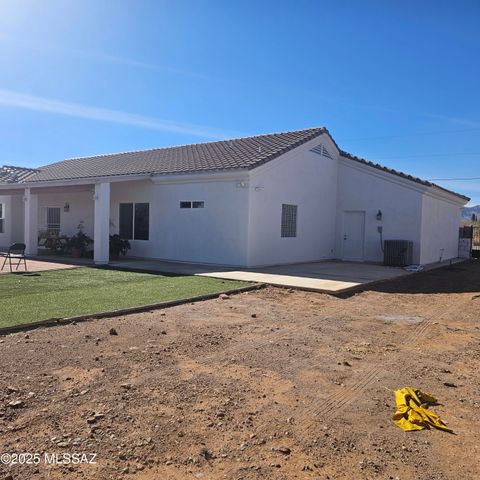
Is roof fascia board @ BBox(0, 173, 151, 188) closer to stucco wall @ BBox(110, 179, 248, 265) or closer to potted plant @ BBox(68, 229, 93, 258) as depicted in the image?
stucco wall @ BBox(110, 179, 248, 265)

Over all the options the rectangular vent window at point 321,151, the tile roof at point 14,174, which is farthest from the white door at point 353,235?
the tile roof at point 14,174

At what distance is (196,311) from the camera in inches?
327

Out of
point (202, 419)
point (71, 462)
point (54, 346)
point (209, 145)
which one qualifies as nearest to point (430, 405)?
point (202, 419)

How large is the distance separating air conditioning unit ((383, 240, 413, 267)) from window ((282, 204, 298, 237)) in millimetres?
3559

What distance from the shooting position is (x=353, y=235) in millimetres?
20109

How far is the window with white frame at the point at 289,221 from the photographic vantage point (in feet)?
56.6

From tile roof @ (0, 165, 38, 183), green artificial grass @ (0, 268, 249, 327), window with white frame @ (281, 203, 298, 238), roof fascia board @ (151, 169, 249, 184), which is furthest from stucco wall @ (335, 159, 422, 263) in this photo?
tile roof @ (0, 165, 38, 183)

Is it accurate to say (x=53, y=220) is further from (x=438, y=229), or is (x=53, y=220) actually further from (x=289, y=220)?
(x=438, y=229)

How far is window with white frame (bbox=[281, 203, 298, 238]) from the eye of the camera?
1727 centimetres

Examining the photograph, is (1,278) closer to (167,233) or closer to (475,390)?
(167,233)

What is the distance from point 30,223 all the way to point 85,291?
1065 centimetres

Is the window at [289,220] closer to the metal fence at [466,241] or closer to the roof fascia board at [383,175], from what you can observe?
the roof fascia board at [383,175]

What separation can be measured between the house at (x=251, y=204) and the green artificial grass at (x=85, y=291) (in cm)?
353

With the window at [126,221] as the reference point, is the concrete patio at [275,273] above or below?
below
